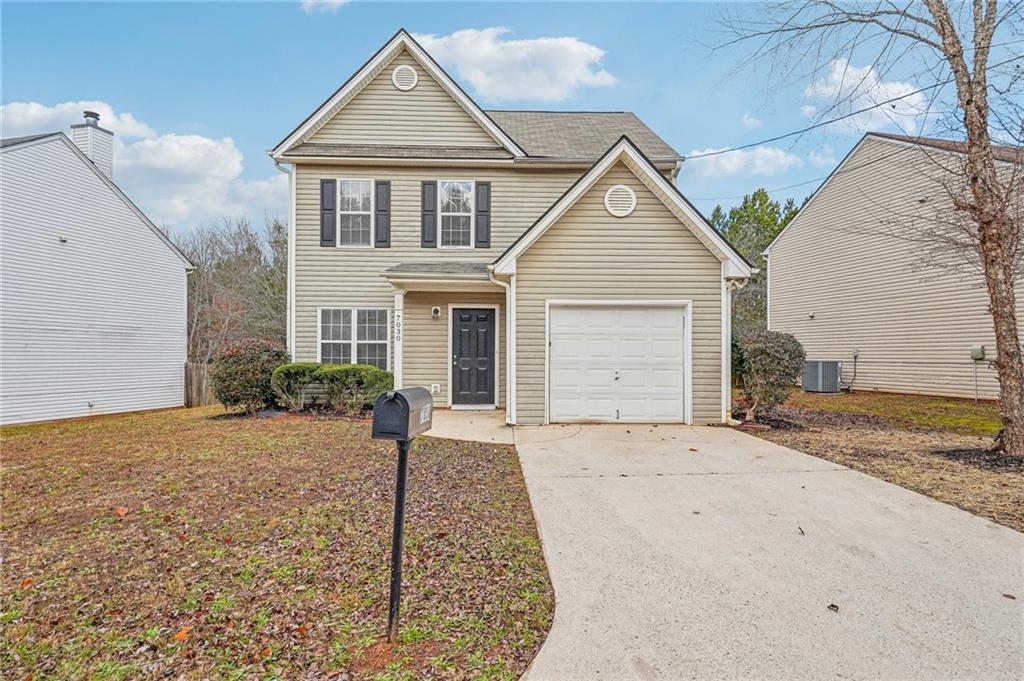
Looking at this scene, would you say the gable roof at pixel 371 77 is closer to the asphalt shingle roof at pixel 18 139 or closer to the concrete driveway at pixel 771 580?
the asphalt shingle roof at pixel 18 139

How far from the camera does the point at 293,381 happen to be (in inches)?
430


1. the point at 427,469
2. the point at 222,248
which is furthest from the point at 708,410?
the point at 222,248

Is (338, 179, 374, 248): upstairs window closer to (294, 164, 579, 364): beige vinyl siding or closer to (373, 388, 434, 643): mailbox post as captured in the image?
(294, 164, 579, 364): beige vinyl siding

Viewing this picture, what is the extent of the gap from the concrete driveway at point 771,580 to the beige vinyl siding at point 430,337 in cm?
605

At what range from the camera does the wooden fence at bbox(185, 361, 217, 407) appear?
16.3 meters

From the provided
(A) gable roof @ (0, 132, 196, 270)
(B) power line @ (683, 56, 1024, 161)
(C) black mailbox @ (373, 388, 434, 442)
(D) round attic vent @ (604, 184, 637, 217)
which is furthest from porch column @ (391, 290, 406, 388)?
(A) gable roof @ (0, 132, 196, 270)

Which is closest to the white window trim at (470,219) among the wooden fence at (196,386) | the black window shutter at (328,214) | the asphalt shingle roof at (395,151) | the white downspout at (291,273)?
the asphalt shingle roof at (395,151)

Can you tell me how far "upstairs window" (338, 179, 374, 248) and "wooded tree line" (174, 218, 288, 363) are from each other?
11.9 meters

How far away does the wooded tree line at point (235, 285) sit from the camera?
23.1 meters

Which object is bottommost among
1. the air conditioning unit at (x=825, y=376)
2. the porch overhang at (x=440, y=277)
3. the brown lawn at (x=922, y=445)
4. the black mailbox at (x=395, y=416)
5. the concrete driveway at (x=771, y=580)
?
the concrete driveway at (x=771, y=580)

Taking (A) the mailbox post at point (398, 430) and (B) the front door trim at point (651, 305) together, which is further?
(B) the front door trim at point (651, 305)

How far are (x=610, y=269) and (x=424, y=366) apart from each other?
481 cm

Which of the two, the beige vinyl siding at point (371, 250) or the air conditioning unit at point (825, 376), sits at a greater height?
the beige vinyl siding at point (371, 250)

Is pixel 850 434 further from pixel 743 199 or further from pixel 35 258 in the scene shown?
pixel 743 199
